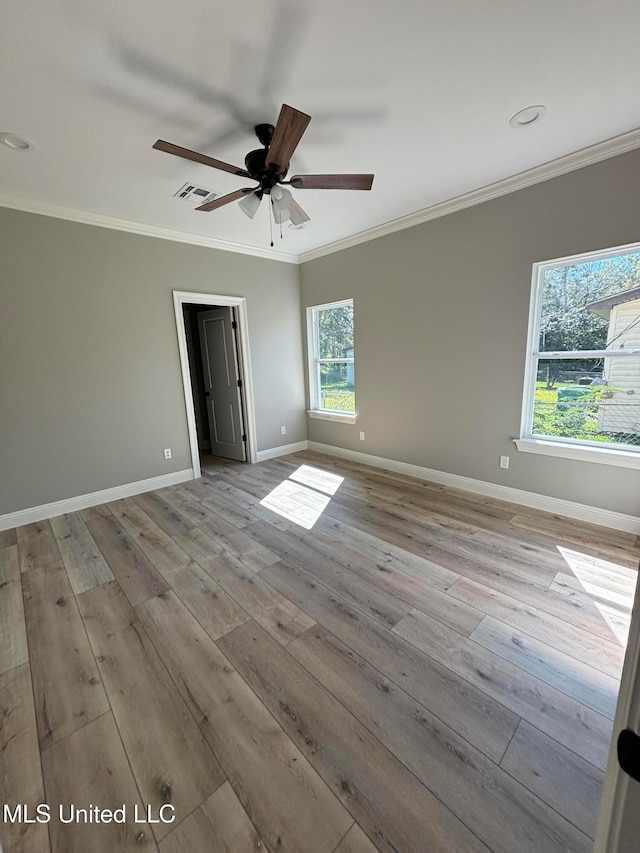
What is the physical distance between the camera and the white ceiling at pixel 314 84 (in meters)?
1.47

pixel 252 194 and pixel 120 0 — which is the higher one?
pixel 120 0

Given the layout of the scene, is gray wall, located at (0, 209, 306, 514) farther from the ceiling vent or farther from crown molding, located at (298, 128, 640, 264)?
crown molding, located at (298, 128, 640, 264)

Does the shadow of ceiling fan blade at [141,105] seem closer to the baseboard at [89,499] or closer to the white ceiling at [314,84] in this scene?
the white ceiling at [314,84]

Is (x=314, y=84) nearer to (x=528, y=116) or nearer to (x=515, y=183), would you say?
(x=528, y=116)

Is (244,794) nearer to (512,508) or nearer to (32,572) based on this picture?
(32,572)

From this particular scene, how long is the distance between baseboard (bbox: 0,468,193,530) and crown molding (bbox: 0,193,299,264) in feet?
8.57

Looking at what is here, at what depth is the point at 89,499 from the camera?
11.5 ft

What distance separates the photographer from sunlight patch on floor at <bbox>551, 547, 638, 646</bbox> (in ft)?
6.12

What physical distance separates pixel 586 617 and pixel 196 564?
7.95 feet

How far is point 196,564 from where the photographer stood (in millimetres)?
2473

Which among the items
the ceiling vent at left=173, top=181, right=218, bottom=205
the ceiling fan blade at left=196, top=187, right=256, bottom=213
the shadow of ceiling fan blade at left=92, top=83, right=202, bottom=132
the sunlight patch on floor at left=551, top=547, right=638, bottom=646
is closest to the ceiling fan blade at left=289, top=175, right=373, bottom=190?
the ceiling fan blade at left=196, top=187, right=256, bottom=213

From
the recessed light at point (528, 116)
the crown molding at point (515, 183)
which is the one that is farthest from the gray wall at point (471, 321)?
the recessed light at point (528, 116)

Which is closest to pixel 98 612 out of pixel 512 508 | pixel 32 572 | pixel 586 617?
pixel 32 572

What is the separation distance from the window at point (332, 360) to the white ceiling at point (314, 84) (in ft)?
6.41
